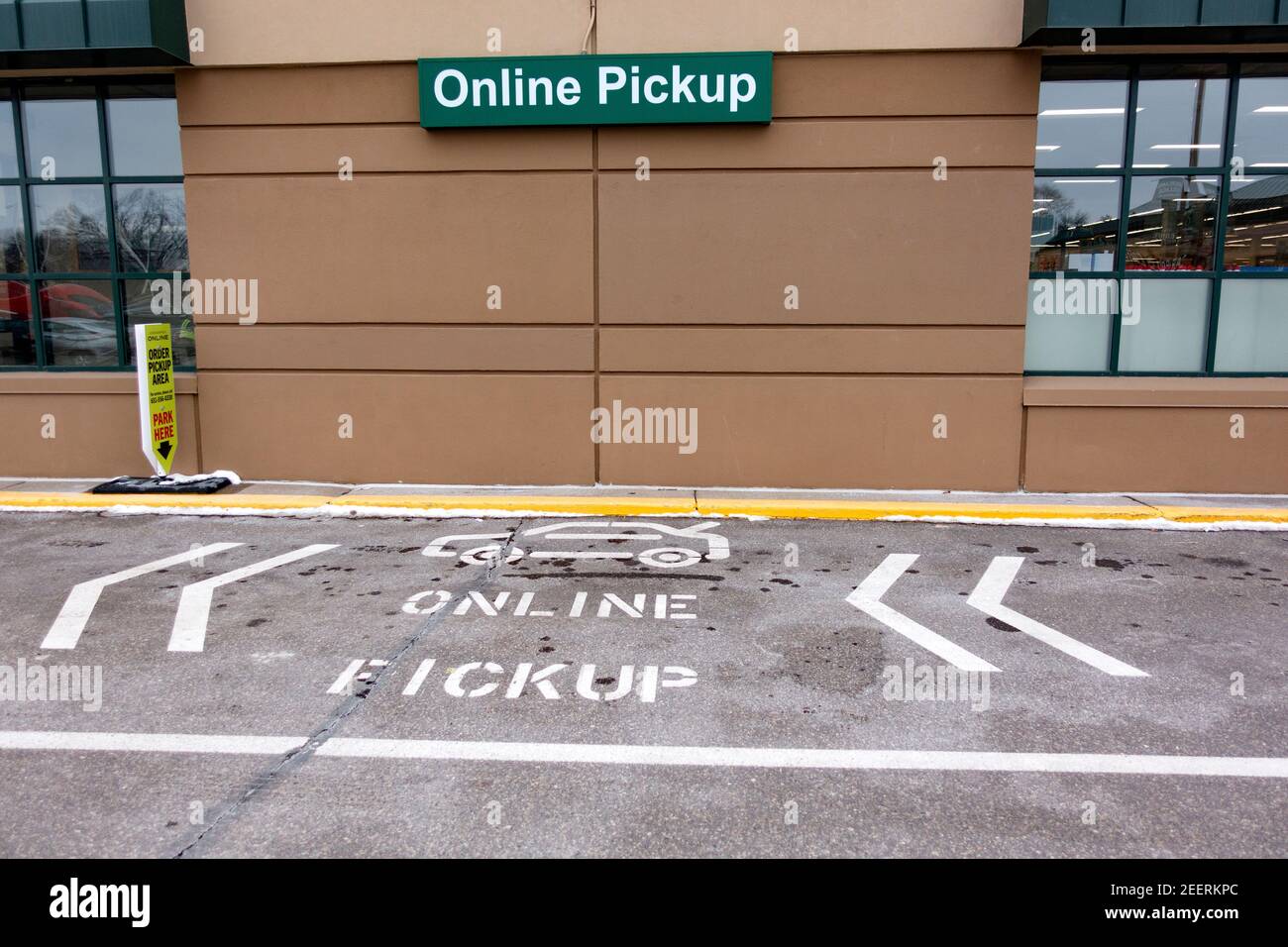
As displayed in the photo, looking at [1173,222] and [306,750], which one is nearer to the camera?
[306,750]

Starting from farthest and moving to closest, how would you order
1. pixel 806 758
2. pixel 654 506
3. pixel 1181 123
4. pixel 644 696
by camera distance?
pixel 1181 123
pixel 654 506
pixel 644 696
pixel 806 758

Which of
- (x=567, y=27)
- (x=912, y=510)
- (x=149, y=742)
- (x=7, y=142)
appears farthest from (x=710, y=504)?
(x=7, y=142)

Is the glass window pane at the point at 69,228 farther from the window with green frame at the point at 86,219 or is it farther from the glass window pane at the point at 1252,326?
the glass window pane at the point at 1252,326

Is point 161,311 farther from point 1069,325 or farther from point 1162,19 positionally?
point 1162,19

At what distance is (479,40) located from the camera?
335 inches

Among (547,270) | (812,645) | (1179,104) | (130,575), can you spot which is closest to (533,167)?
(547,270)

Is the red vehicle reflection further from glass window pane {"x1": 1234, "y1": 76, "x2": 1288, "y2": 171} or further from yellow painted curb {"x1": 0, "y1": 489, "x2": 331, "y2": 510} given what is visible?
glass window pane {"x1": 1234, "y1": 76, "x2": 1288, "y2": 171}

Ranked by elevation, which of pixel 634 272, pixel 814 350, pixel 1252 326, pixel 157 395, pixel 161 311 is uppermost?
pixel 634 272

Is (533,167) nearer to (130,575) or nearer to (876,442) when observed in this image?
(876,442)

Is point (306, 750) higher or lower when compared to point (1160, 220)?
lower

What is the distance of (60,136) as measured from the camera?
9.38 metres

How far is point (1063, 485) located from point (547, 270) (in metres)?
5.30

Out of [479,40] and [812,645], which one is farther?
[479,40]

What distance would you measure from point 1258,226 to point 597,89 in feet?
21.0
